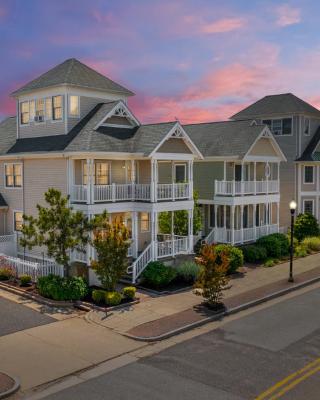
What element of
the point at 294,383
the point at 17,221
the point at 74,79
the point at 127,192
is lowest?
the point at 294,383

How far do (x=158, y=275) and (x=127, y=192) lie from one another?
5.05 m

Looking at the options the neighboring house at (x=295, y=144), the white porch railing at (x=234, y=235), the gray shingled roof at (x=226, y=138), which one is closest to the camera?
the white porch railing at (x=234, y=235)

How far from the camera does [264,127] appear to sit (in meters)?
32.6

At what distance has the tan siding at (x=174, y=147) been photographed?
26109 millimetres

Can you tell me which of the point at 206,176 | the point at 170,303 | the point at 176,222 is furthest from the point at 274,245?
the point at 170,303

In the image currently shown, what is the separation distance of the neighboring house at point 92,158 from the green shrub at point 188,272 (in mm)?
1612

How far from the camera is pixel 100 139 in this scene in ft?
82.2

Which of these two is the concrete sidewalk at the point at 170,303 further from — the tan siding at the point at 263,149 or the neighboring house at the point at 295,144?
the neighboring house at the point at 295,144

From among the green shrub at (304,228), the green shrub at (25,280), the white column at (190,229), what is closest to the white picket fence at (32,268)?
the green shrub at (25,280)

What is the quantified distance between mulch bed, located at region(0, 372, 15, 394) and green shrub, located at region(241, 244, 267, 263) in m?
19.5

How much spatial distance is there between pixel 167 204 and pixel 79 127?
6.40 metres

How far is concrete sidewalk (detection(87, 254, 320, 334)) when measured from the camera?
18.2 m

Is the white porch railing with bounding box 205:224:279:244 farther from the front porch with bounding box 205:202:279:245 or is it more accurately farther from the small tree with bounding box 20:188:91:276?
the small tree with bounding box 20:188:91:276

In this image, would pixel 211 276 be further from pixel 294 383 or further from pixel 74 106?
pixel 74 106
